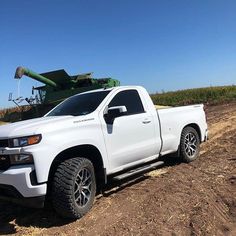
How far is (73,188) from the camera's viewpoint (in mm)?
5961

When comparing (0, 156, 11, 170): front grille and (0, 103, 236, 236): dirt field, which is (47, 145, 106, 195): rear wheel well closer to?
(0, 103, 236, 236): dirt field

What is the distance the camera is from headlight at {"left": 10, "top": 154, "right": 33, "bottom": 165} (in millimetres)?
5699

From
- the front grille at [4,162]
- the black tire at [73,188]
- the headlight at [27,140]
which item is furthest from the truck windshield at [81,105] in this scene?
the front grille at [4,162]

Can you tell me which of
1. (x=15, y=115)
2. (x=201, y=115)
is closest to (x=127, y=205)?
(x=201, y=115)

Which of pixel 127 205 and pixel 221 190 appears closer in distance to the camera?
pixel 127 205

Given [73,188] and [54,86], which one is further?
[54,86]

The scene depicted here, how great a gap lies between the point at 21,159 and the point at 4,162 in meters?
0.33

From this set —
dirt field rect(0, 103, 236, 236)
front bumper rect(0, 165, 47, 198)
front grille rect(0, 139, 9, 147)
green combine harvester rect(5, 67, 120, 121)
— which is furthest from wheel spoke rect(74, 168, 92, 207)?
green combine harvester rect(5, 67, 120, 121)

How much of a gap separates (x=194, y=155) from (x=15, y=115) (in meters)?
23.4

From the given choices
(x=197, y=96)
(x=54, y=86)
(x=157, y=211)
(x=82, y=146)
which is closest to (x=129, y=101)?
(x=82, y=146)

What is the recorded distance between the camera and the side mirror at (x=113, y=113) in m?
6.87

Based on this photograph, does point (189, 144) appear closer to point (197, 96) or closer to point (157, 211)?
point (157, 211)

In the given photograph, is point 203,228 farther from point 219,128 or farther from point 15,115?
point 15,115

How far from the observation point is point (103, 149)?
265 inches
